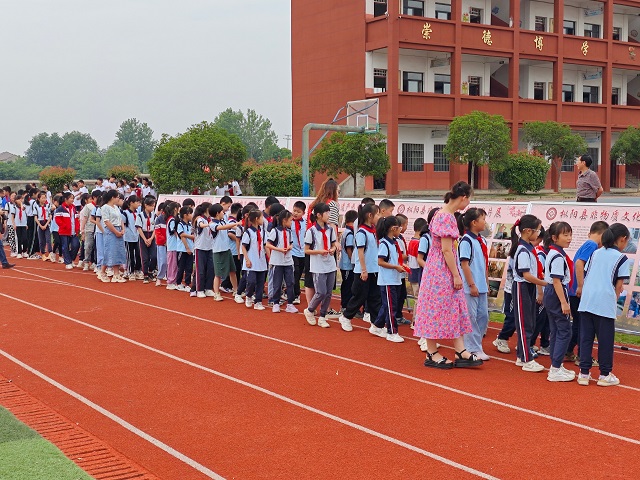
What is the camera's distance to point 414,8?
37.5 m

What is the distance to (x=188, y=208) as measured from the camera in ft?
47.6

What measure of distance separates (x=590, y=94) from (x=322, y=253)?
121 ft

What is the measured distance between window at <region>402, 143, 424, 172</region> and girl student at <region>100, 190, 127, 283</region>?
936 inches

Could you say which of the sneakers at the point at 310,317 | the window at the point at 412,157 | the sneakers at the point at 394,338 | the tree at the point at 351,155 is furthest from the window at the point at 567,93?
the sneakers at the point at 394,338

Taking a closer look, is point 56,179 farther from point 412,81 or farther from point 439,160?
point 439,160

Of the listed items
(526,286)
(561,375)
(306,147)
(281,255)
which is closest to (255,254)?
(281,255)

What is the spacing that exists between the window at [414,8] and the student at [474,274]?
30.4 m

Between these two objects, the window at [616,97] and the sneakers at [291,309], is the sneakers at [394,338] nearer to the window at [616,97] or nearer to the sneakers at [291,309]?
the sneakers at [291,309]

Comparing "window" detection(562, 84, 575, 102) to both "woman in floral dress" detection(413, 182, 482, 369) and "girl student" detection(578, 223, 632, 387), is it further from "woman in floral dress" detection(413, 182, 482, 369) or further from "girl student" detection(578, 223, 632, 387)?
"girl student" detection(578, 223, 632, 387)

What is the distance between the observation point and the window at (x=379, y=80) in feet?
123

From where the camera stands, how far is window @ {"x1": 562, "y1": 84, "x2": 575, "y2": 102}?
1670 inches

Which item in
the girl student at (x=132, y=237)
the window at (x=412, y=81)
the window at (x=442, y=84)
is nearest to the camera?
the girl student at (x=132, y=237)

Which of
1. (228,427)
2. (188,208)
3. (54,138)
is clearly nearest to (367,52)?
(188,208)

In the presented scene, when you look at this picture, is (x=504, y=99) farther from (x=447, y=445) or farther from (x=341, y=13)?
(x=447, y=445)
